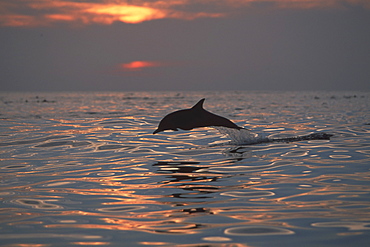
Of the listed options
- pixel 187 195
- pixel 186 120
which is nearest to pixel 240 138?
pixel 186 120

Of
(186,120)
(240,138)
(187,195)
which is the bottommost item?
(187,195)

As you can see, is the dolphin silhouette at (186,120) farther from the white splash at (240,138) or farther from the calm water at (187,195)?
the white splash at (240,138)

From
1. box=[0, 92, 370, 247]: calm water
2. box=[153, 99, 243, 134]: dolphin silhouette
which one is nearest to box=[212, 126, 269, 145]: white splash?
box=[0, 92, 370, 247]: calm water

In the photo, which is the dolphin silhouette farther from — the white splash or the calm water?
the white splash

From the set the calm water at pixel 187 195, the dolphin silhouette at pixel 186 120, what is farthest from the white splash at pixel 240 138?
the dolphin silhouette at pixel 186 120

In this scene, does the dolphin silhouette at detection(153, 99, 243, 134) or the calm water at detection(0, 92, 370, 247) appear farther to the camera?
the dolphin silhouette at detection(153, 99, 243, 134)

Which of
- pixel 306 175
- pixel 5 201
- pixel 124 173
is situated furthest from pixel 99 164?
pixel 306 175

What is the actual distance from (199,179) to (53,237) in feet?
14.1

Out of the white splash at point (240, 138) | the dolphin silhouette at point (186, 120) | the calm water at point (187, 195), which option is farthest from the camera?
the white splash at point (240, 138)

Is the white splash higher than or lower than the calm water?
higher

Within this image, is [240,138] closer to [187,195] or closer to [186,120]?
[186,120]

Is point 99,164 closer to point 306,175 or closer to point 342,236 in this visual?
point 306,175

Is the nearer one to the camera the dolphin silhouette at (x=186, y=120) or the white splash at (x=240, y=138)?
the dolphin silhouette at (x=186, y=120)

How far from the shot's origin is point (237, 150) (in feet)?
46.9
